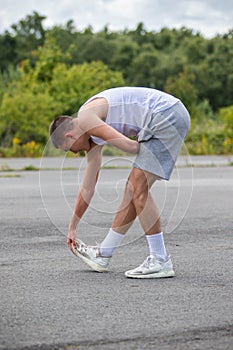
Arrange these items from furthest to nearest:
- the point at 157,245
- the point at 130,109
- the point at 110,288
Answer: the point at 157,245 → the point at 130,109 → the point at 110,288

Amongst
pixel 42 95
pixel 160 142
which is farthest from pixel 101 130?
pixel 42 95

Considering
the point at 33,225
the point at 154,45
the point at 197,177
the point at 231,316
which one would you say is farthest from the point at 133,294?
the point at 154,45

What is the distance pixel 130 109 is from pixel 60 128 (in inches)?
20.7

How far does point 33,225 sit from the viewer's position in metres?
10.1

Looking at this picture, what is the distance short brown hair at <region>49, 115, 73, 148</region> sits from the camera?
6699 mm

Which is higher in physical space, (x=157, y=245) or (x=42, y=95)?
(x=157, y=245)

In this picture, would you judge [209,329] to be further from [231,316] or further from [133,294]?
[133,294]

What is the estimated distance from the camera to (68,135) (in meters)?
6.69

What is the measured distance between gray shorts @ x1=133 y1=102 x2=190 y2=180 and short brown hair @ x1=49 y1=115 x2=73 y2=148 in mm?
515

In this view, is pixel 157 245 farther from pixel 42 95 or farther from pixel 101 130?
pixel 42 95

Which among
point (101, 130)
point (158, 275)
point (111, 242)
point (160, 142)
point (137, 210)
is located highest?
point (101, 130)

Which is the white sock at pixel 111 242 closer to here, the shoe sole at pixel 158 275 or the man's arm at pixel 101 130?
the shoe sole at pixel 158 275

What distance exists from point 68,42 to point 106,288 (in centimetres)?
6383

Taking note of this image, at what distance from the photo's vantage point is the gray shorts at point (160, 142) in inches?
262
